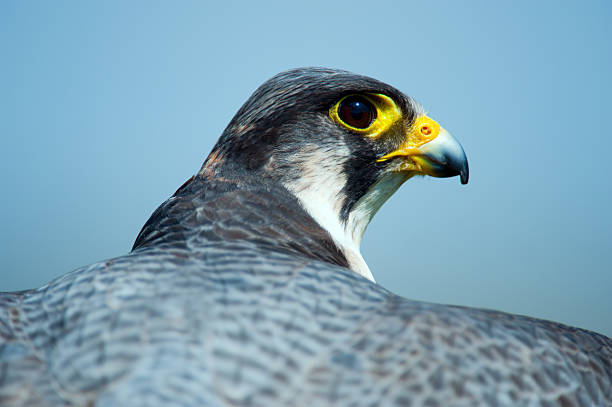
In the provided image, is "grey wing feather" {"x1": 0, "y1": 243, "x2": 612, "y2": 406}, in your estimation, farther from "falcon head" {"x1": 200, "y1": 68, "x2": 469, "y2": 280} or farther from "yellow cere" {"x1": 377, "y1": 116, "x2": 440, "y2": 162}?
"yellow cere" {"x1": 377, "y1": 116, "x2": 440, "y2": 162}

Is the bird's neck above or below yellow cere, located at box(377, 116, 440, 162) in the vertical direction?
below

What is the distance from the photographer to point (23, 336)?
169cm

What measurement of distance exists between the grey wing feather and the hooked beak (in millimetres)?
1375

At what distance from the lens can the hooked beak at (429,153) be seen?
120 inches

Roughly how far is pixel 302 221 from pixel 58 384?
4.45ft

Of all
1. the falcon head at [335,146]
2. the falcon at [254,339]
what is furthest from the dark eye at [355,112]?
the falcon at [254,339]

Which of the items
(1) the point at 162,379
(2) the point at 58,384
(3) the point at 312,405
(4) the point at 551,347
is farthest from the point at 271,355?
(4) the point at 551,347

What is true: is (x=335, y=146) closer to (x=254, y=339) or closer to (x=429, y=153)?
(x=429, y=153)

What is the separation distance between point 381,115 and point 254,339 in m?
1.89

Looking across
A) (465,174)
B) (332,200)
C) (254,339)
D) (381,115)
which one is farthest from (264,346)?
(465,174)

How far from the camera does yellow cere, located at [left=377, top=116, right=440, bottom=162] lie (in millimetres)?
Result: 3047

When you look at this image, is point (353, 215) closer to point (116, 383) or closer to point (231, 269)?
point (231, 269)

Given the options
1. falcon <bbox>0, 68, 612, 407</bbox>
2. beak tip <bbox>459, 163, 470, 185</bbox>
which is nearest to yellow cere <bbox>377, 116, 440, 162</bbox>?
beak tip <bbox>459, 163, 470, 185</bbox>

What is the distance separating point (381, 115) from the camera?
3018mm
